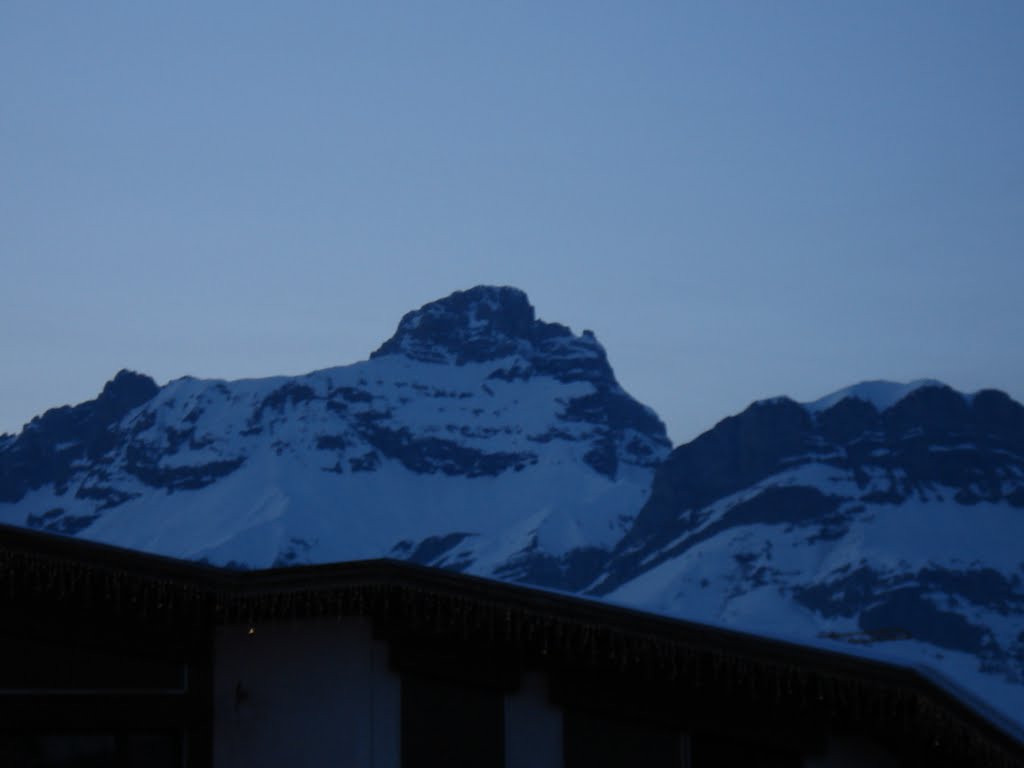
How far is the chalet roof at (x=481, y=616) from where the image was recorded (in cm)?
1013

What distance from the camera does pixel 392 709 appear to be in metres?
10.2

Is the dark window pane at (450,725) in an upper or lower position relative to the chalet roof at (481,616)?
lower

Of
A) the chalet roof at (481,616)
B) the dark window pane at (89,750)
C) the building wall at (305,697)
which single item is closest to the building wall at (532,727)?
the chalet roof at (481,616)

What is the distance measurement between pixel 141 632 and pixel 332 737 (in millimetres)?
1289

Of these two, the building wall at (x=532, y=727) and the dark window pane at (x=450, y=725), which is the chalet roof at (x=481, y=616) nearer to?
the building wall at (x=532, y=727)

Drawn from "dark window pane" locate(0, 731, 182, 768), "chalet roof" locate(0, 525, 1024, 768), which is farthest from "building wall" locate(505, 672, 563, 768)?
"dark window pane" locate(0, 731, 182, 768)

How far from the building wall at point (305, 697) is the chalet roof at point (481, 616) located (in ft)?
0.52

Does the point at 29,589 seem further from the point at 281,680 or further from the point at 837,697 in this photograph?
the point at 837,697

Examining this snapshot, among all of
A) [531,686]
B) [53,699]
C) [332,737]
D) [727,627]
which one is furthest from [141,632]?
[727,627]

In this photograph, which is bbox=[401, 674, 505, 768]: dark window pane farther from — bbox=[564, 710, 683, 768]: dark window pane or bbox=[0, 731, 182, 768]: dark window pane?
bbox=[0, 731, 182, 768]: dark window pane

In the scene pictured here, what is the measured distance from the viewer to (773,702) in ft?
34.2

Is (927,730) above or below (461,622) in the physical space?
below

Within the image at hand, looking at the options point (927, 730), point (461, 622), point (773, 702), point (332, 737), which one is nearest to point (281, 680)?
point (332, 737)

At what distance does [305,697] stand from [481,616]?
114 cm
